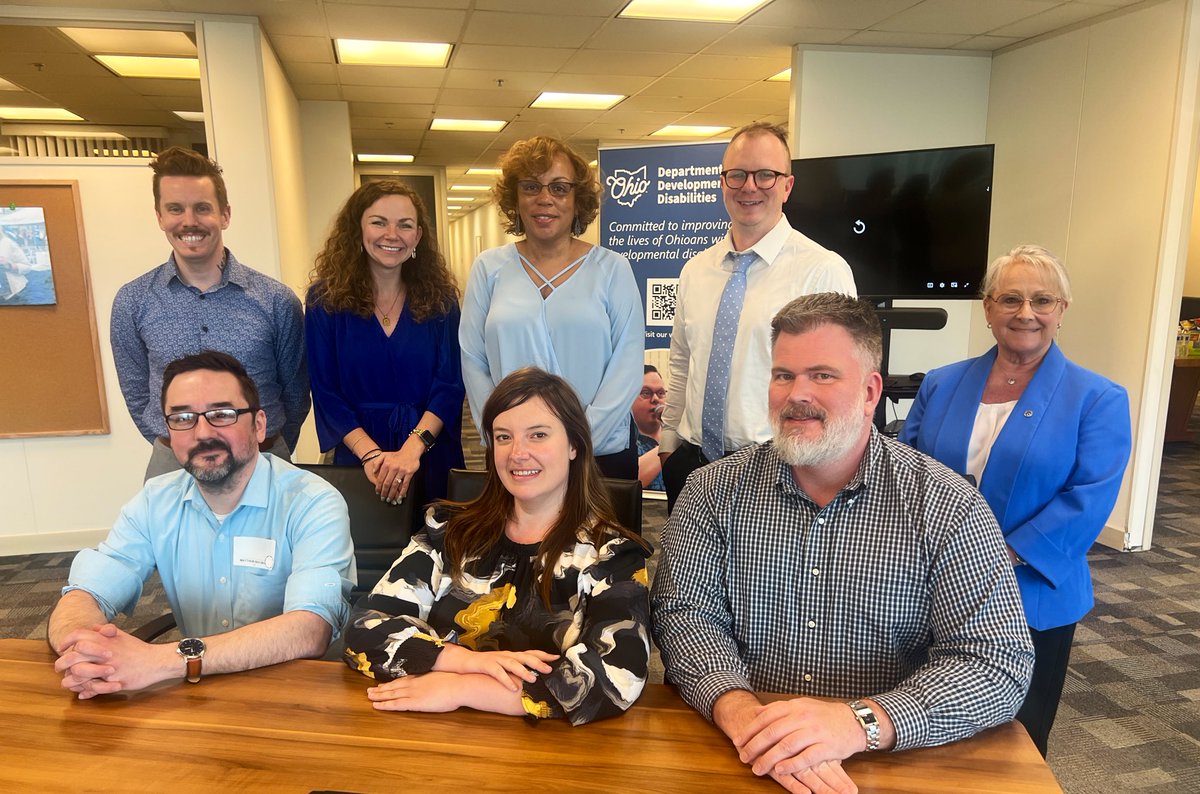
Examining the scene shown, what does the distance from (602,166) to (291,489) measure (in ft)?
12.7

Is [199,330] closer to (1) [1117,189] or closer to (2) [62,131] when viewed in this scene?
(1) [1117,189]

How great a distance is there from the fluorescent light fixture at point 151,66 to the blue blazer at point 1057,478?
5.82 meters

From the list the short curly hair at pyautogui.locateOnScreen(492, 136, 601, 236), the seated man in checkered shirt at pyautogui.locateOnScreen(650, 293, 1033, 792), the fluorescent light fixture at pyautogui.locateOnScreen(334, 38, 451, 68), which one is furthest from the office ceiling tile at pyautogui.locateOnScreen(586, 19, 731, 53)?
the seated man in checkered shirt at pyautogui.locateOnScreen(650, 293, 1033, 792)

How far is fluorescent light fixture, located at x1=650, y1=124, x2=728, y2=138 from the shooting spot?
8602mm

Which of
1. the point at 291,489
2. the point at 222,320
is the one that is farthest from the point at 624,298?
the point at 222,320

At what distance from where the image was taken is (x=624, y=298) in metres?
2.29

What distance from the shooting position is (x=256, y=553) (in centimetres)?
164

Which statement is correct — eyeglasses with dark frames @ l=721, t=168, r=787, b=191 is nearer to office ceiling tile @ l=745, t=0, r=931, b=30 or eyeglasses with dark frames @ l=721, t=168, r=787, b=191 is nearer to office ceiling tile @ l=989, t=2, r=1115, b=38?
office ceiling tile @ l=745, t=0, r=931, b=30

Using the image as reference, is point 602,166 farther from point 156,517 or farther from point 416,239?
point 156,517

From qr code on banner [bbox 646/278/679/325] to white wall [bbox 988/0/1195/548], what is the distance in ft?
7.80

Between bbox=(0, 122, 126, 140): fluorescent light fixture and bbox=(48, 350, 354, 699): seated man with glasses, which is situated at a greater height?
bbox=(0, 122, 126, 140): fluorescent light fixture

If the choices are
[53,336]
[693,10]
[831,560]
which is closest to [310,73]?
[53,336]

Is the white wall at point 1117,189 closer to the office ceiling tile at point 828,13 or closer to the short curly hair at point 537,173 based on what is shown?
the office ceiling tile at point 828,13

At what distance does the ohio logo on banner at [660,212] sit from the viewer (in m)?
4.84
